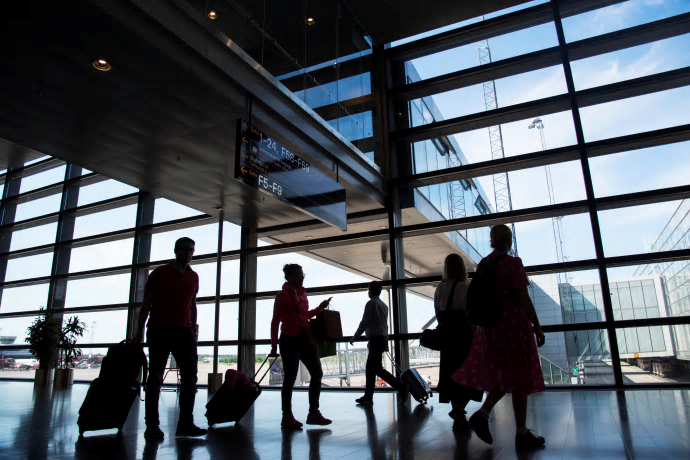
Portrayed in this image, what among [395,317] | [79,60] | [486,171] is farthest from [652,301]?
[79,60]

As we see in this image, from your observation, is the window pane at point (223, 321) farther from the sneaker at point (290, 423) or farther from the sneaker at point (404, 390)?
the sneaker at point (290, 423)

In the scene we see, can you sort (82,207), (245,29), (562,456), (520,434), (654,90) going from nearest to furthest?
(562,456) < (520,434) < (245,29) < (654,90) < (82,207)

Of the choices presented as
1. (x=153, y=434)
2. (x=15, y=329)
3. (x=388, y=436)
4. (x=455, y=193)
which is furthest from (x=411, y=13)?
(x=15, y=329)

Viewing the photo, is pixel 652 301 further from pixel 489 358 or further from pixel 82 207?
pixel 82 207

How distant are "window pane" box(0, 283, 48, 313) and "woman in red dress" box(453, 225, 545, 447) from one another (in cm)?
1199

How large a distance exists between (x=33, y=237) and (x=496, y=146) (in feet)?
38.1

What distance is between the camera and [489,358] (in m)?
3.05

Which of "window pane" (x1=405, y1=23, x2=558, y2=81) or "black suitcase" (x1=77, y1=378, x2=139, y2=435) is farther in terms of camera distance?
"window pane" (x1=405, y1=23, x2=558, y2=81)

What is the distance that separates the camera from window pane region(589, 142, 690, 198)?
692 cm

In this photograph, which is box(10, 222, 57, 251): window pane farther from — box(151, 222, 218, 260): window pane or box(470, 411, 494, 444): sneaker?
box(470, 411, 494, 444): sneaker

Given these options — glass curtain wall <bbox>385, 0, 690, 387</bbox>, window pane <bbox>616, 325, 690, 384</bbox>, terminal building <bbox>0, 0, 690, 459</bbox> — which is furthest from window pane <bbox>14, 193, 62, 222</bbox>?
window pane <bbox>616, 325, 690, 384</bbox>

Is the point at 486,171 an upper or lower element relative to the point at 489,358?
upper

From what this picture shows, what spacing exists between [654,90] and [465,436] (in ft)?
21.4

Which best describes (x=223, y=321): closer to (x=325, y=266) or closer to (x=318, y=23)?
(x=325, y=266)
